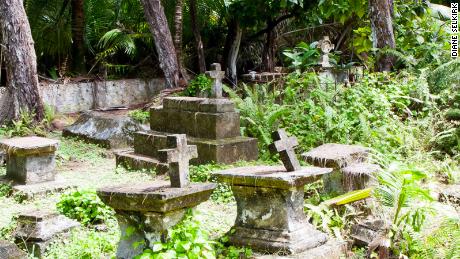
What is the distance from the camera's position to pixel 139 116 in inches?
457

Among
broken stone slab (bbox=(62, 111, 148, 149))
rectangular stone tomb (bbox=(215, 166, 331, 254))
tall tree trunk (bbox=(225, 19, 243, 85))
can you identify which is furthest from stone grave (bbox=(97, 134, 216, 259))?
tall tree trunk (bbox=(225, 19, 243, 85))

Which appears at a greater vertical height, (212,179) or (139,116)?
(139,116)

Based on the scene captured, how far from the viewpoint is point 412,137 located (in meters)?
8.60

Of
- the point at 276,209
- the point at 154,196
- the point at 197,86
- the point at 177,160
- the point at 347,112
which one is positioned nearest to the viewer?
the point at 154,196

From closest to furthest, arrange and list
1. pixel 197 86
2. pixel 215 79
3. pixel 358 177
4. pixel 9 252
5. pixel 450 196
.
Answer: pixel 9 252 → pixel 358 177 → pixel 450 196 → pixel 215 79 → pixel 197 86

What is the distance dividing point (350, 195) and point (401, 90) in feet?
15.9

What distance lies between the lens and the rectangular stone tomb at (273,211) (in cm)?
488

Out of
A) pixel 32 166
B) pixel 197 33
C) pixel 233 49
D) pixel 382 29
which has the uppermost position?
pixel 197 33

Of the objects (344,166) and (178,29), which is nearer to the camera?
(344,166)

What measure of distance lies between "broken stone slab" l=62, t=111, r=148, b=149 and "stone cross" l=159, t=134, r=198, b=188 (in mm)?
6004

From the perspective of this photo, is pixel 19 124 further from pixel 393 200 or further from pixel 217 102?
pixel 393 200

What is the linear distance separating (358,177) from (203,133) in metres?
2.99

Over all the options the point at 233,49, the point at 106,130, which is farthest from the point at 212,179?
the point at 233,49

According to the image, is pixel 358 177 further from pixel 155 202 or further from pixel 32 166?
pixel 32 166
